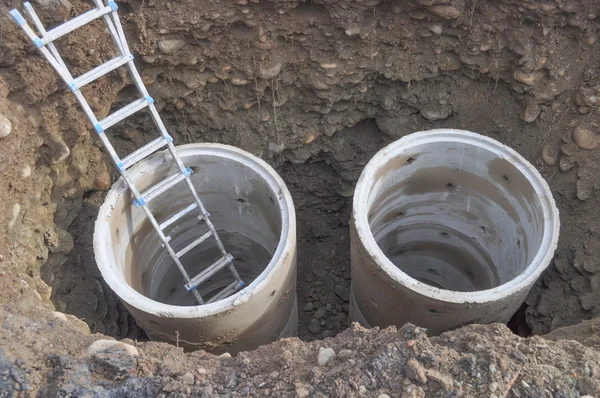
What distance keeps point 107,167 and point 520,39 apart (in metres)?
4.48

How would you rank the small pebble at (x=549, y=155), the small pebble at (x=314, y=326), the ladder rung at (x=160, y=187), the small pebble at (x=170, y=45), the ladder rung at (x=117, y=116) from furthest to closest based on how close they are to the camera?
the small pebble at (x=314, y=326), the small pebble at (x=549, y=155), the small pebble at (x=170, y=45), the ladder rung at (x=160, y=187), the ladder rung at (x=117, y=116)

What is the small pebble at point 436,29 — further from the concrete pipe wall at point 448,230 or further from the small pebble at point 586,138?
the small pebble at point 586,138

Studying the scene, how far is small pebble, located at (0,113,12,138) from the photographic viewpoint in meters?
3.88

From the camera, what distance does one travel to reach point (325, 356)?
3229 millimetres

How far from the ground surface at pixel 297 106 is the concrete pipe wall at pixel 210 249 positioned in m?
0.50

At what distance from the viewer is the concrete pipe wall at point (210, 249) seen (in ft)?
13.1

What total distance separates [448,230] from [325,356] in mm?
3169

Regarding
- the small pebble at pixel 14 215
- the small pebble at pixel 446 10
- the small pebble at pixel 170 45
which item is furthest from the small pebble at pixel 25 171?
the small pebble at pixel 446 10

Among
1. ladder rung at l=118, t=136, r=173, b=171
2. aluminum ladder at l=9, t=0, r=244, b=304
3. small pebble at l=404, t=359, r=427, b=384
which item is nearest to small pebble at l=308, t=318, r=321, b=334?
aluminum ladder at l=9, t=0, r=244, b=304

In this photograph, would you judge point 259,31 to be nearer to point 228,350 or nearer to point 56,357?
point 228,350

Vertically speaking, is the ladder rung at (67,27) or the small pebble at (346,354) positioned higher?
the ladder rung at (67,27)

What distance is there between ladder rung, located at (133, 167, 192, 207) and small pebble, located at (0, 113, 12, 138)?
1.14m

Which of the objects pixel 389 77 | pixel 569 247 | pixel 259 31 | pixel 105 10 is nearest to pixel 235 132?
pixel 259 31

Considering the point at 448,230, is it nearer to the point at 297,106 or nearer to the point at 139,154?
the point at 297,106
